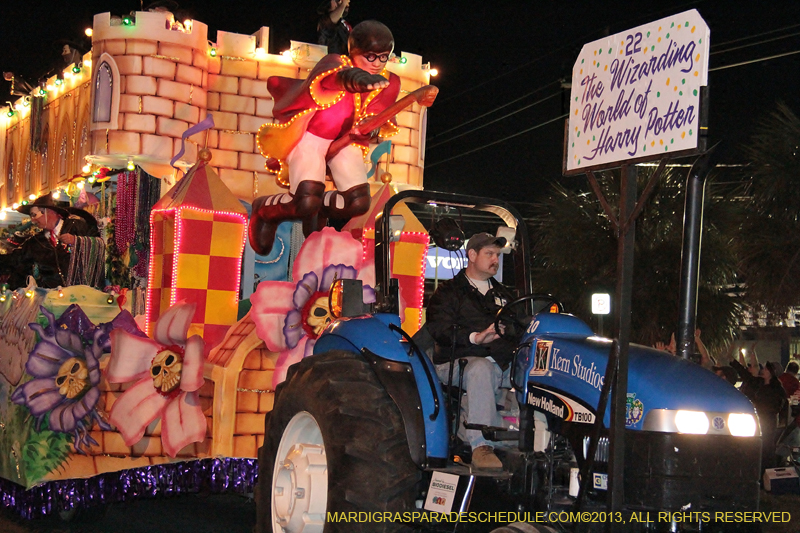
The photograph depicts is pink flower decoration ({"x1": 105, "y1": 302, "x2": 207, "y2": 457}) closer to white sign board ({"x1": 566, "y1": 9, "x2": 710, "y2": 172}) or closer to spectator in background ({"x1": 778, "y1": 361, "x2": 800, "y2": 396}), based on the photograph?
white sign board ({"x1": 566, "y1": 9, "x2": 710, "y2": 172})

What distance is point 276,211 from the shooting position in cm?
841

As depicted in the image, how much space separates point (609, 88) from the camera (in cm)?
401

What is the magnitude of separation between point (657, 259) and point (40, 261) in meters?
10.6

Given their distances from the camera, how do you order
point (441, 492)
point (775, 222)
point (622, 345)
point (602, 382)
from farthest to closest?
point (775, 222) → point (441, 492) → point (602, 382) → point (622, 345)

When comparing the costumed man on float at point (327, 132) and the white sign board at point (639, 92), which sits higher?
the costumed man on float at point (327, 132)

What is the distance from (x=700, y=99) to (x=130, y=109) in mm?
→ 6668

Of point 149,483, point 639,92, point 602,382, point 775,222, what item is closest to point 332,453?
point 602,382

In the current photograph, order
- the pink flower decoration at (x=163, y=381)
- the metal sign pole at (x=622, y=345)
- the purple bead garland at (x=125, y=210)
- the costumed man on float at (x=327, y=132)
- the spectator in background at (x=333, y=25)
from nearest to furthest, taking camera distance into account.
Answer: the metal sign pole at (x=622, y=345) → the pink flower decoration at (x=163, y=381) → the costumed man on float at (x=327, y=132) → the spectator in background at (x=333, y=25) → the purple bead garland at (x=125, y=210)

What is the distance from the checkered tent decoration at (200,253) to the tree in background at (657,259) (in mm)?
9257

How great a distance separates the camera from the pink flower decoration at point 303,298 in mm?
6953

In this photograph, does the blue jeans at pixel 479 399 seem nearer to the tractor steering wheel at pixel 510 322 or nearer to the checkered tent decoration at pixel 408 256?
the tractor steering wheel at pixel 510 322

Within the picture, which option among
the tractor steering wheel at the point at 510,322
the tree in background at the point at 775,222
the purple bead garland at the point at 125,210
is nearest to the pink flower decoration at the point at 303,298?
the tractor steering wheel at the point at 510,322

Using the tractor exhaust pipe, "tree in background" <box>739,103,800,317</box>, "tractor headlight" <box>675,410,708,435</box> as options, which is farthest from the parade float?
"tree in background" <box>739,103,800,317</box>

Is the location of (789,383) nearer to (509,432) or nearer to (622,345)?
(509,432)
